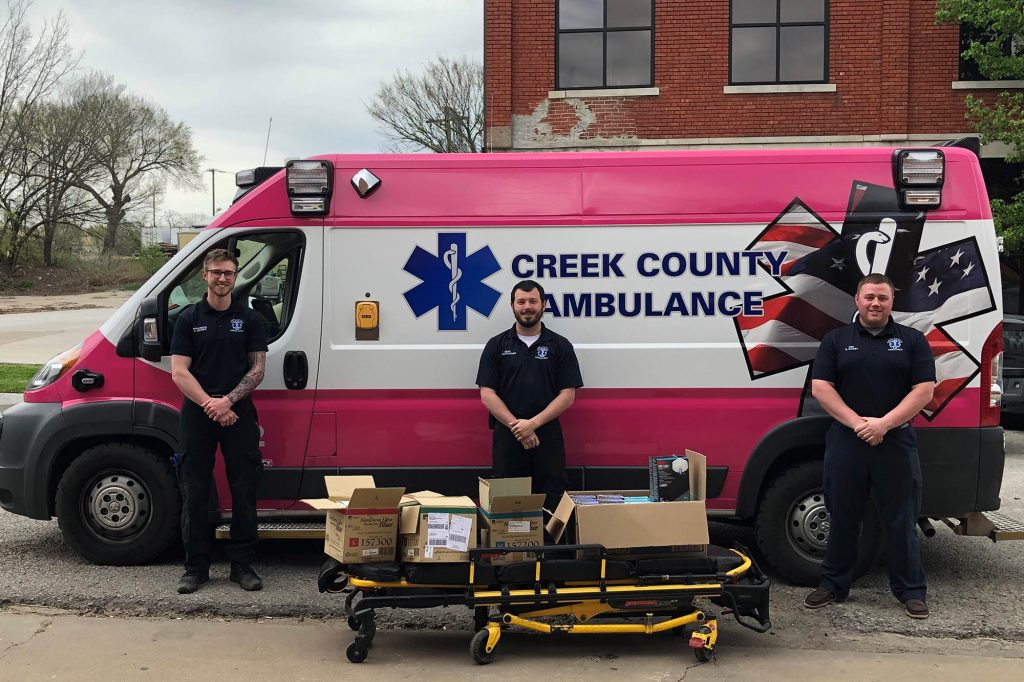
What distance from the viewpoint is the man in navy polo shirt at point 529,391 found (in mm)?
5012

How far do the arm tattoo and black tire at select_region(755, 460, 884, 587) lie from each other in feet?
9.79

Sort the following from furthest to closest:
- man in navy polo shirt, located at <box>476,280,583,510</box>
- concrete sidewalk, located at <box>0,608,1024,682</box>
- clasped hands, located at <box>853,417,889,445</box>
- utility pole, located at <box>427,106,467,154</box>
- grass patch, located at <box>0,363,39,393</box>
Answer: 1. utility pole, located at <box>427,106,467,154</box>
2. grass patch, located at <box>0,363,39,393</box>
3. man in navy polo shirt, located at <box>476,280,583,510</box>
4. clasped hands, located at <box>853,417,889,445</box>
5. concrete sidewalk, located at <box>0,608,1024,682</box>

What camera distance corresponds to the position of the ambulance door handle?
5320mm

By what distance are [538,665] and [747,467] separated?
1793 mm

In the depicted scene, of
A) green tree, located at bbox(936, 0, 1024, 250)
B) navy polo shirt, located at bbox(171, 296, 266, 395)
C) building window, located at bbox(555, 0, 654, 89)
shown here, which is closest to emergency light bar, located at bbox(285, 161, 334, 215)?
navy polo shirt, located at bbox(171, 296, 266, 395)

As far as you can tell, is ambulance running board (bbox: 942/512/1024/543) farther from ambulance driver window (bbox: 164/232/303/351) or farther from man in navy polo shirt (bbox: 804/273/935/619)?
ambulance driver window (bbox: 164/232/303/351)

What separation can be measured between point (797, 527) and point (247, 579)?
318cm

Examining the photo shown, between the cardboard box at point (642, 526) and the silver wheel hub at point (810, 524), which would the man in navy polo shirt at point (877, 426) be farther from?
the cardboard box at point (642, 526)

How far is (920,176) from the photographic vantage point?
5.13 meters

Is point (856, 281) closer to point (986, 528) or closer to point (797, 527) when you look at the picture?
point (797, 527)

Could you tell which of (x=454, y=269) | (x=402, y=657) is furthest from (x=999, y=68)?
(x=402, y=657)

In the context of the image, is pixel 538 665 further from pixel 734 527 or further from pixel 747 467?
pixel 734 527

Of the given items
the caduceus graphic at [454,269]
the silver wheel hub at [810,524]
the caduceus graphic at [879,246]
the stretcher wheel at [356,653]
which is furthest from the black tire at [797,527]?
the stretcher wheel at [356,653]

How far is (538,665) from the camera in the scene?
165 inches
